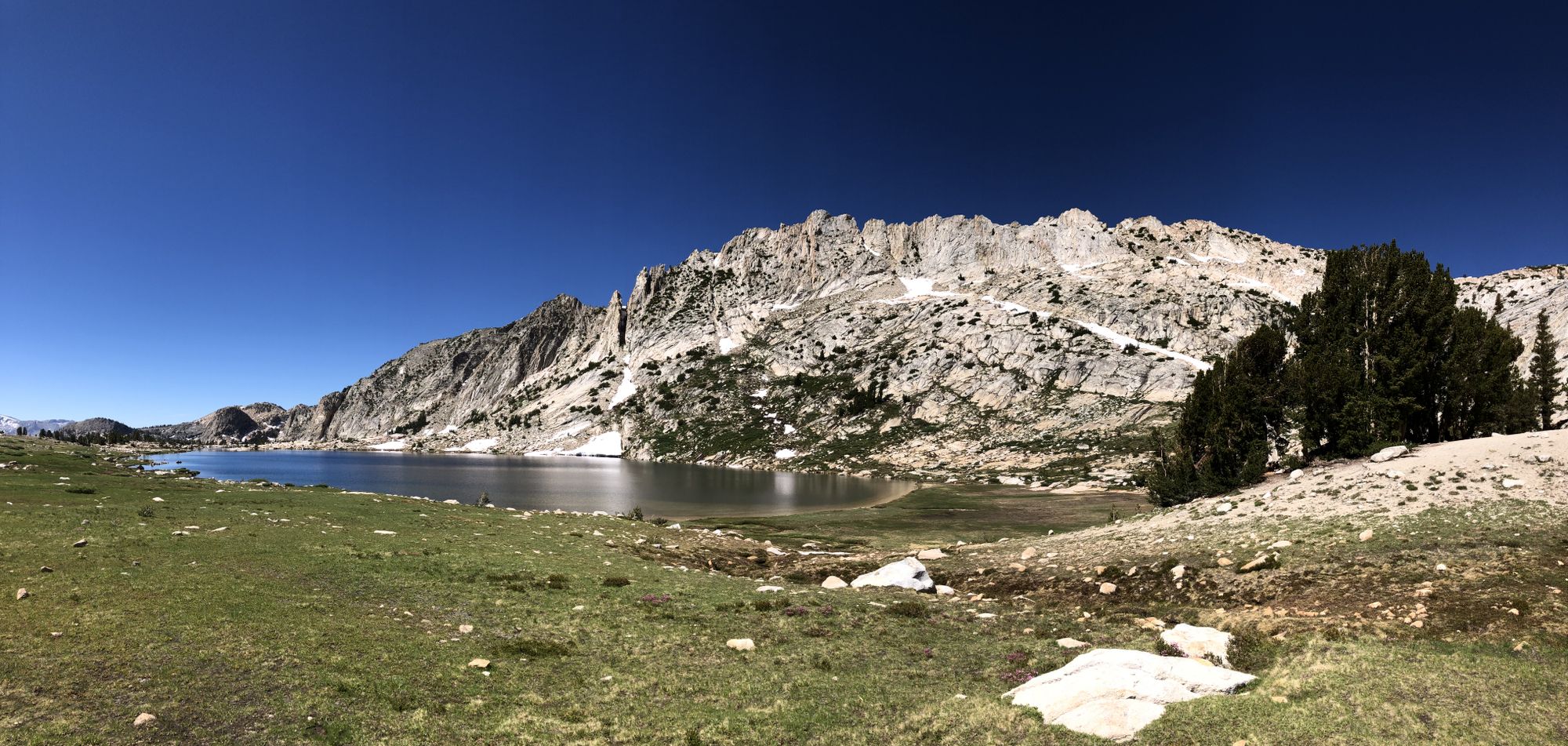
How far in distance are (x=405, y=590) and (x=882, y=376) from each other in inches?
6434

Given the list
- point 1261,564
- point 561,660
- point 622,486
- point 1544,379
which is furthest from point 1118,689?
point 622,486

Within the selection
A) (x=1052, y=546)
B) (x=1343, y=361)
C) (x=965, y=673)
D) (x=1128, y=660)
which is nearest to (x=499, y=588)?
(x=965, y=673)

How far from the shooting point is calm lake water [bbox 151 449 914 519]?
68000 millimetres

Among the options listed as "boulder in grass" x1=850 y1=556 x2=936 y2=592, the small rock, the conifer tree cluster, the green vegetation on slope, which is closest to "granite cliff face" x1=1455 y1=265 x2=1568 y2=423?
the conifer tree cluster

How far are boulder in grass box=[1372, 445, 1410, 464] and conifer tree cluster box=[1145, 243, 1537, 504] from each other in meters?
1.90

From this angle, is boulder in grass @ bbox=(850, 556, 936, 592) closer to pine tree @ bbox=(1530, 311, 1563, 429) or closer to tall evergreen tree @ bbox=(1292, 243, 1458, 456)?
tall evergreen tree @ bbox=(1292, 243, 1458, 456)

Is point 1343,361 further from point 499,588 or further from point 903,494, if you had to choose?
point 903,494

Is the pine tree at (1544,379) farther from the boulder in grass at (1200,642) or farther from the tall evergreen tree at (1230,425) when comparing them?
the boulder in grass at (1200,642)

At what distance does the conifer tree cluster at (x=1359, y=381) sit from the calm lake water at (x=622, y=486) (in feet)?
130

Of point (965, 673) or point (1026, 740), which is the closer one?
point (1026, 740)

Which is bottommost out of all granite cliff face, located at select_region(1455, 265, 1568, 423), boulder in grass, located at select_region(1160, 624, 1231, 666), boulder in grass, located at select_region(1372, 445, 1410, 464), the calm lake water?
the calm lake water

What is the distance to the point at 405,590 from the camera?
1642cm

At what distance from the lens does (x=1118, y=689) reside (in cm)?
935

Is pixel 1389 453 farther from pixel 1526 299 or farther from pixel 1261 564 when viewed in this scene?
pixel 1526 299
